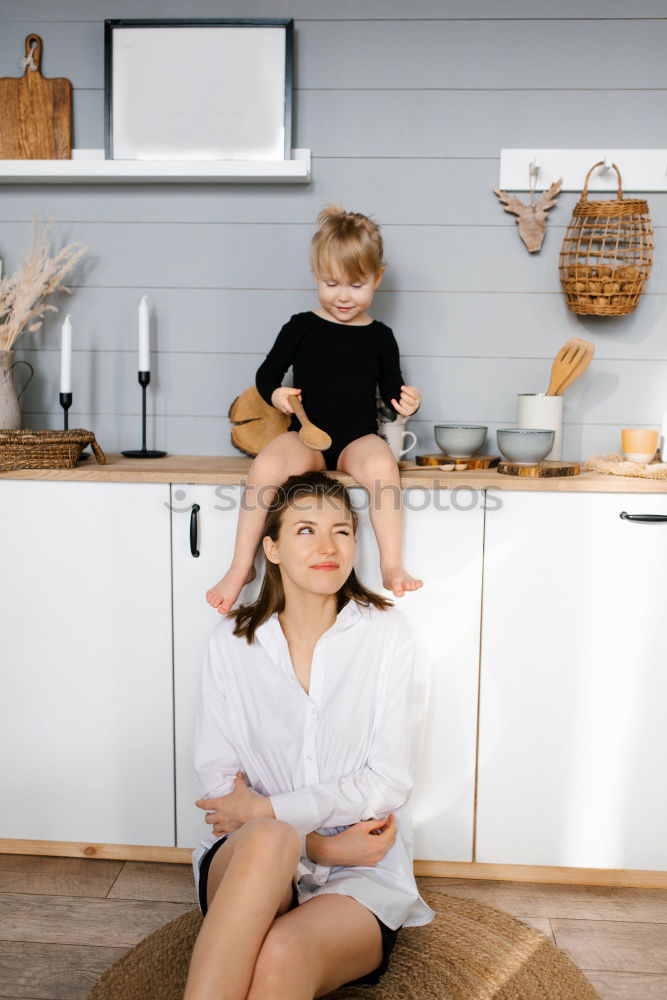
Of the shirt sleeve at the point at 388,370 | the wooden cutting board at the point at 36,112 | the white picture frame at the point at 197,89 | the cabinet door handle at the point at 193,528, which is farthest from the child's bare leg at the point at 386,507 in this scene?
the wooden cutting board at the point at 36,112

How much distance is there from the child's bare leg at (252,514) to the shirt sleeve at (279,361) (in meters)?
0.20

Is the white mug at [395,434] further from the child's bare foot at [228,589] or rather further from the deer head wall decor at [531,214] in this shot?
the deer head wall decor at [531,214]

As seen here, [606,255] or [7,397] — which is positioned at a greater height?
[606,255]

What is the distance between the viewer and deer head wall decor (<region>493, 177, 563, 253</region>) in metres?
2.01

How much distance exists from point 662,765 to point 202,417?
134 cm

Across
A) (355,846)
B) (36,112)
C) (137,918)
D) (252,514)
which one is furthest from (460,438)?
(36,112)

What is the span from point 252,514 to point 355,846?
2.10ft

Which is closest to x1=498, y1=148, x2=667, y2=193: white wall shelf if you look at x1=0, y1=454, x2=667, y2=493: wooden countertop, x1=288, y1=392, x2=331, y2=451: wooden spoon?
x1=0, y1=454, x2=667, y2=493: wooden countertop

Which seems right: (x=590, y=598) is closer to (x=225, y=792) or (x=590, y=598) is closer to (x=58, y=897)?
(x=225, y=792)

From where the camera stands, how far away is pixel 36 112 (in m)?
2.07

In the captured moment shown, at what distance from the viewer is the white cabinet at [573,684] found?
5.70 ft

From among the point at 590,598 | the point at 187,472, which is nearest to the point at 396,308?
the point at 187,472

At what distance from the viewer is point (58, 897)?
174 centimetres

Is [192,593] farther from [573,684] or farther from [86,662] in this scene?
[573,684]
